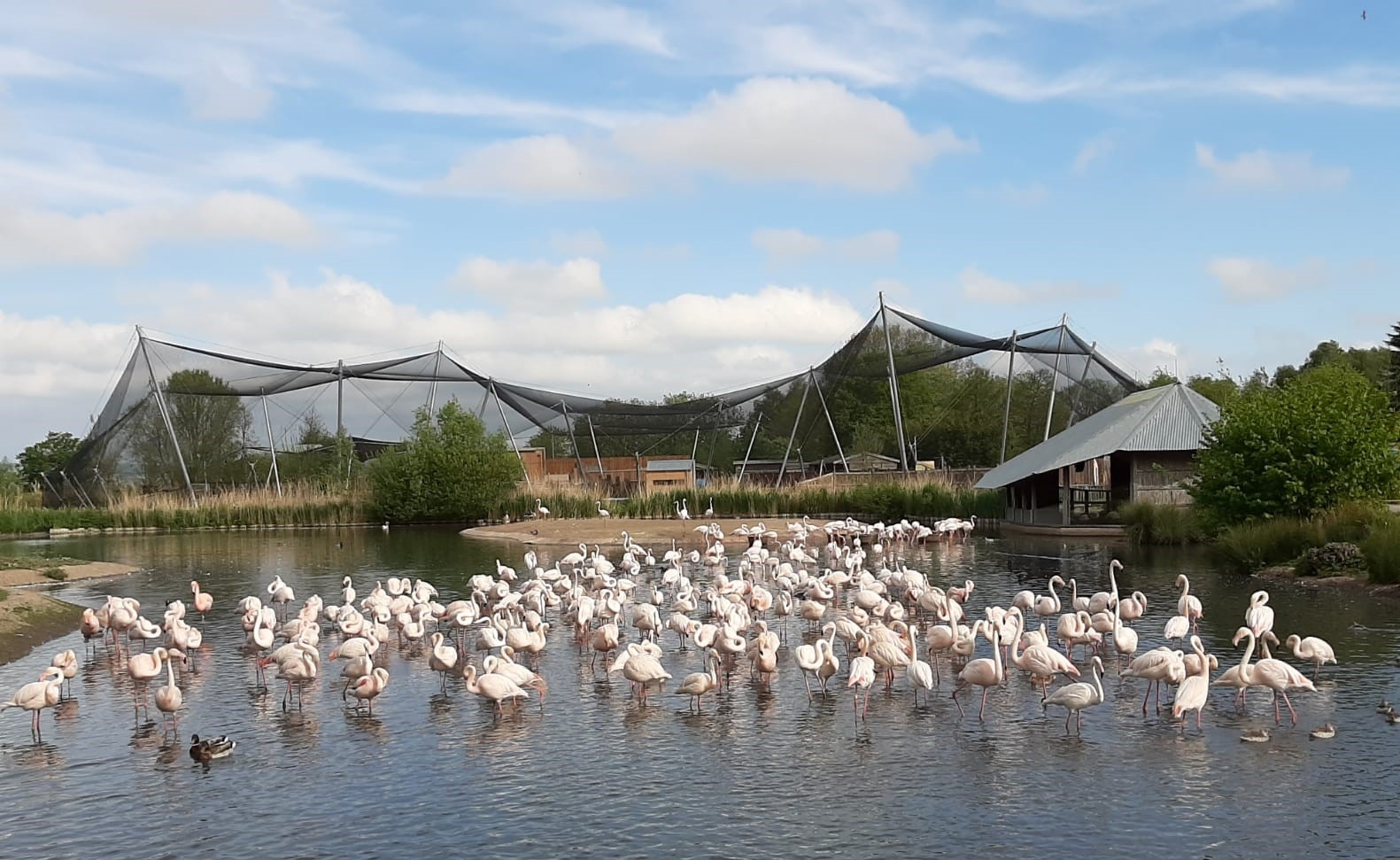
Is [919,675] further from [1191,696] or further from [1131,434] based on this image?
[1131,434]

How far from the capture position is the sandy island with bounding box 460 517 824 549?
34156 mm

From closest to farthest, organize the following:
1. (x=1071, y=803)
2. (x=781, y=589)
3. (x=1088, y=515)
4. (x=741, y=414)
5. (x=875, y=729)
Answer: (x=1071, y=803) → (x=875, y=729) → (x=781, y=589) → (x=1088, y=515) → (x=741, y=414)

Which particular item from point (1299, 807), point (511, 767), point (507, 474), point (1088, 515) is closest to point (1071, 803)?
point (1299, 807)

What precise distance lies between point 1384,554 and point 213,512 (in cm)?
3705

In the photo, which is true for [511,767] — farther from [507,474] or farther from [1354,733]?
[507,474]

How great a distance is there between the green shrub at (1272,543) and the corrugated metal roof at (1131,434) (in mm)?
8117

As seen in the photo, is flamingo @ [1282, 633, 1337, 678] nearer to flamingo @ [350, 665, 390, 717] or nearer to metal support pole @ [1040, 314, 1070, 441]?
flamingo @ [350, 665, 390, 717]

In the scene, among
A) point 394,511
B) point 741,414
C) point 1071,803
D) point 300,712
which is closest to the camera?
point 1071,803

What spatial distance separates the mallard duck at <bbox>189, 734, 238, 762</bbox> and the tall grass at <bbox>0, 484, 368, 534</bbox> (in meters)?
34.7

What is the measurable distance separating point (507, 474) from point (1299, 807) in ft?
124

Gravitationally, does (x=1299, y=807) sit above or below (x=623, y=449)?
below

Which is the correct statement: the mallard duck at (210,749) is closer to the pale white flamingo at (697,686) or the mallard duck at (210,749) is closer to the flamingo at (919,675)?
the pale white flamingo at (697,686)

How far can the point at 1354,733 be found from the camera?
10.4 metres

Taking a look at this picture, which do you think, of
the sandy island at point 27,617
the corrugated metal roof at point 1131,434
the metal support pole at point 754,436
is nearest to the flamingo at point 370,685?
the sandy island at point 27,617
